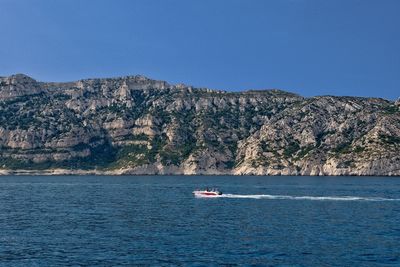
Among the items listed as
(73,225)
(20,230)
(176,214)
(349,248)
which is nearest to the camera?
(349,248)

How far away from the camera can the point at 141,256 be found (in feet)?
211

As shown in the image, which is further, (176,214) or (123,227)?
(176,214)

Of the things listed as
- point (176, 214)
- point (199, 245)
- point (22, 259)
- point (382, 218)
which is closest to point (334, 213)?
point (382, 218)

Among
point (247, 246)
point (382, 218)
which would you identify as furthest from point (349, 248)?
point (382, 218)

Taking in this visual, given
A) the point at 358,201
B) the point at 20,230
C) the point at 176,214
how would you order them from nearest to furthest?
the point at 20,230, the point at 176,214, the point at 358,201

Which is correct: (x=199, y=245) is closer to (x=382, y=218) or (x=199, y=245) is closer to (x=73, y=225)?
(x=73, y=225)

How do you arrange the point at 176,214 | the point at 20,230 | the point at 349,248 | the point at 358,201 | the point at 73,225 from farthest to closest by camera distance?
the point at 358,201
the point at 176,214
the point at 73,225
the point at 20,230
the point at 349,248

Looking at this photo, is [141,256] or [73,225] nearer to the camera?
[141,256]

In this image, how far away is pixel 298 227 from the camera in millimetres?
90688

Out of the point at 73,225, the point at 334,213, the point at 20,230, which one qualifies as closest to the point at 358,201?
the point at 334,213

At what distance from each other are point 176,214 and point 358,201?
Result: 57.3m

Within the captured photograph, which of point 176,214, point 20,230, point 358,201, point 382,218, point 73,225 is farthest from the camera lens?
point 358,201

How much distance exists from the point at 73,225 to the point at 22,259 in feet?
103

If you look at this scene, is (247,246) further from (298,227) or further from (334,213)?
(334,213)
